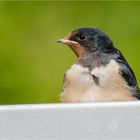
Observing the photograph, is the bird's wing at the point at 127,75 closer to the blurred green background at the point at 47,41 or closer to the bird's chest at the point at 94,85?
the bird's chest at the point at 94,85

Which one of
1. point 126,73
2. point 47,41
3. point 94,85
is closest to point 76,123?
point 94,85

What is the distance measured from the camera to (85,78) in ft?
4.95

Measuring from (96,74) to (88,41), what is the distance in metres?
0.18

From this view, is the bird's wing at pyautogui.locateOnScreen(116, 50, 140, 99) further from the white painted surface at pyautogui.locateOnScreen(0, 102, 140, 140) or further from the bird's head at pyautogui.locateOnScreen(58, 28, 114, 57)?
the white painted surface at pyautogui.locateOnScreen(0, 102, 140, 140)

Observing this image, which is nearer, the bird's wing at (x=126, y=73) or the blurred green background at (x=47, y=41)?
the bird's wing at (x=126, y=73)

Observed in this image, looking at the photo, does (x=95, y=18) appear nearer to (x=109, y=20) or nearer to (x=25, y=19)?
(x=109, y=20)

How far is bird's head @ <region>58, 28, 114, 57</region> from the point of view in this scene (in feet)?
5.43

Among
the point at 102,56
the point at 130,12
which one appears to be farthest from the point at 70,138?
the point at 130,12

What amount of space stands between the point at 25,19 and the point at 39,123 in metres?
1.25

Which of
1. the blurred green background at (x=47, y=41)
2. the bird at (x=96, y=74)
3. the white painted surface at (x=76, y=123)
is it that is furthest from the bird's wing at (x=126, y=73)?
the white painted surface at (x=76, y=123)

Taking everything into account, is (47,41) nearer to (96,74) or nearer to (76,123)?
(96,74)

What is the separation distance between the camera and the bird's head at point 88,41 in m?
1.66

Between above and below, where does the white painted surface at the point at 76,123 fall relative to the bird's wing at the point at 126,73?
below

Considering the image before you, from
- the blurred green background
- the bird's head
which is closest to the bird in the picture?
the bird's head
